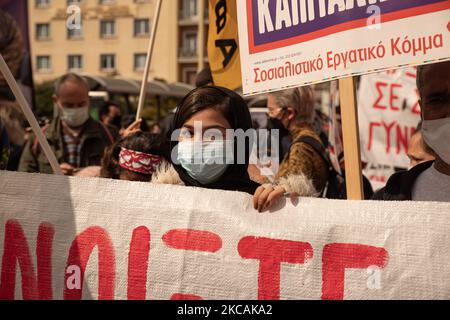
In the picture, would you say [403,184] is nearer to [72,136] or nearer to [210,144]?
[210,144]

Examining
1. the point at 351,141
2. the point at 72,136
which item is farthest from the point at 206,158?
the point at 72,136

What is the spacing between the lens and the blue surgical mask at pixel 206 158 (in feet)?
8.45

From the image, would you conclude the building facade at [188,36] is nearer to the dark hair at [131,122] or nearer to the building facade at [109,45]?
the building facade at [109,45]

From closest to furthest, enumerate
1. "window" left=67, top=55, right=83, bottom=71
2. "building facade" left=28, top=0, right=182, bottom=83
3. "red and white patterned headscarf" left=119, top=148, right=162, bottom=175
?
"red and white patterned headscarf" left=119, top=148, right=162, bottom=175 < "building facade" left=28, top=0, right=182, bottom=83 < "window" left=67, top=55, right=83, bottom=71

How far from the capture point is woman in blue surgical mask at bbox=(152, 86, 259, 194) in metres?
2.59

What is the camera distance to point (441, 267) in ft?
7.07

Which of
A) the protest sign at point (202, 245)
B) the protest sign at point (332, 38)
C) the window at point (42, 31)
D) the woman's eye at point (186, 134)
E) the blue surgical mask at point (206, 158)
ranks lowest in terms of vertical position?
the protest sign at point (202, 245)

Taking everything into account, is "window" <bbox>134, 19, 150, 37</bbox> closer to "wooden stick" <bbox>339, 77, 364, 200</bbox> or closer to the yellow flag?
the yellow flag

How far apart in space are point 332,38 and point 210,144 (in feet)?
1.69

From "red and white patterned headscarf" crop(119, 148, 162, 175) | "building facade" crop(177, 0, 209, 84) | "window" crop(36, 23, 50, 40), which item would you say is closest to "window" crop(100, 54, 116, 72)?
"building facade" crop(177, 0, 209, 84)

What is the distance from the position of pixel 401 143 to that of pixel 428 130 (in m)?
4.64

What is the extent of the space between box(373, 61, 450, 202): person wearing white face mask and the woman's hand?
518 millimetres

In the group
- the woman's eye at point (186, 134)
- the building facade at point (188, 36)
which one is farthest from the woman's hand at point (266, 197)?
the building facade at point (188, 36)
